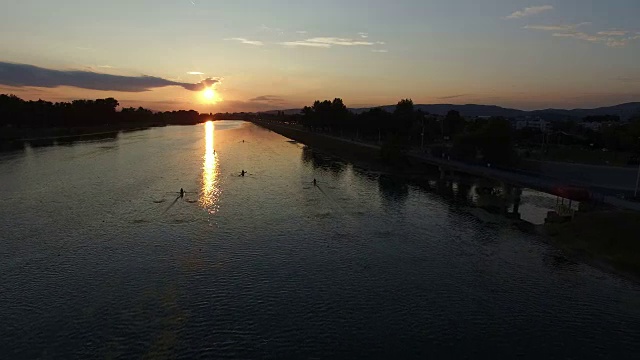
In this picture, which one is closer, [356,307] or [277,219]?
[356,307]

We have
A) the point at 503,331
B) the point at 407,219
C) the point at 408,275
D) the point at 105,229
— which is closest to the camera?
the point at 503,331

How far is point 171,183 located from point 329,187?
94.1 feet

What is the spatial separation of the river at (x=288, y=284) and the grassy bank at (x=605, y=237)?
2730 mm

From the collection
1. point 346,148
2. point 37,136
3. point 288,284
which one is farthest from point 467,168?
point 37,136

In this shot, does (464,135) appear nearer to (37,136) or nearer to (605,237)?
(605,237)

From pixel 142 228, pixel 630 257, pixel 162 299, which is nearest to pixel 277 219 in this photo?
pixel 142 228

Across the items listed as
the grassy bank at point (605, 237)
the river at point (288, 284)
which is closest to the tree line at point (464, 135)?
the river at point (288, 284)

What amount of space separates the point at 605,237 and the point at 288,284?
109 feet

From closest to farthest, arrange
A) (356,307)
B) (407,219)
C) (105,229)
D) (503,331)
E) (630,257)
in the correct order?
(503,331)
(356,307)
(630,257)
(105,229)
(407,219)

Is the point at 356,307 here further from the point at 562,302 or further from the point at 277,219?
the point at 277,219

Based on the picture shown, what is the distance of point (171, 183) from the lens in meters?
77.9

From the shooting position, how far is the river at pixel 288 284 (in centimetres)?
2750

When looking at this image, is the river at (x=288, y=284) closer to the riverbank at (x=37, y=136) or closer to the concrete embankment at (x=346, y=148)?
the concrete embankment at (x=346, y=148)

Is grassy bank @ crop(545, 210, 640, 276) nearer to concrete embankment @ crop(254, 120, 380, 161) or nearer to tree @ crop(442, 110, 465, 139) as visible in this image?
concrete embankment @ crop(254, 120, 380, 161)
